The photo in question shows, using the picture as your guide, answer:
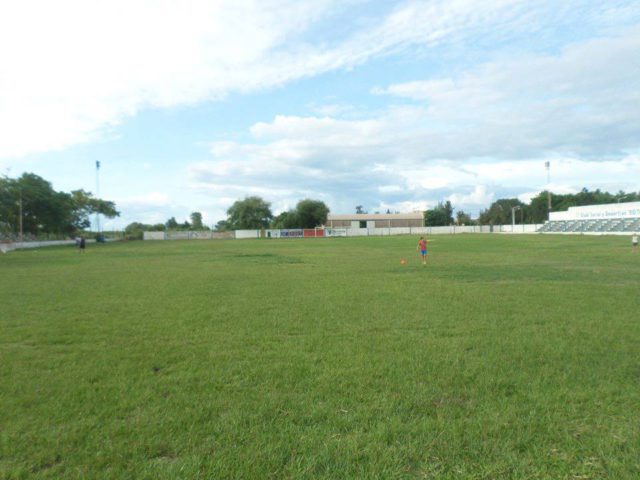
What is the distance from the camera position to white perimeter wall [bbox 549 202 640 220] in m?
65.8

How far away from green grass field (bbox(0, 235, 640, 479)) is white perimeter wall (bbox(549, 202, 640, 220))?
2662 inches

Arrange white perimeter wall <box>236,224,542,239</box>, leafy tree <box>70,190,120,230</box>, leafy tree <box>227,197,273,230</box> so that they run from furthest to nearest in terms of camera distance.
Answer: leafy tree <box>227,197,273,230</box> < white perimeter wall <box>236,224,542,239</box> < leafy tree <box>70,190,120,230</box>

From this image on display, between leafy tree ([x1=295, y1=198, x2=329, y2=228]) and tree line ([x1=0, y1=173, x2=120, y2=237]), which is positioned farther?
leafy tree ([x1=295, y1=198, x2=329, y2=228])

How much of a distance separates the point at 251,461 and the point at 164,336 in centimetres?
452

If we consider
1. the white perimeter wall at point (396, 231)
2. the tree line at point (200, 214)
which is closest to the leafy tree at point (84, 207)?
the tree line at point (200, 214)

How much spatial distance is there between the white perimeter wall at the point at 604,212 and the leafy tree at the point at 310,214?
51.4 metres

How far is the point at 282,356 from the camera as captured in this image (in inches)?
245

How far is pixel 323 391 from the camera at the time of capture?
488cm

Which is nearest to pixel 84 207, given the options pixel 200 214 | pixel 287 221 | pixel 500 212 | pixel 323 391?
pixel 287 221

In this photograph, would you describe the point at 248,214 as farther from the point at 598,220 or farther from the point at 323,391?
the point at 323,391

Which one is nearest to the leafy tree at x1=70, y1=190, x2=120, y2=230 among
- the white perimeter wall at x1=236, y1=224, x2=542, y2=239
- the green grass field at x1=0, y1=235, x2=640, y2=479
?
the white perimeter wall at x1=236, y1=224, x2=542, y2=239

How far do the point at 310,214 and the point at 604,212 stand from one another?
2418 inches

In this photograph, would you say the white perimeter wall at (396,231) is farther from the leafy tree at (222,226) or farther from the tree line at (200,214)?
the leafy tree at (222,226)

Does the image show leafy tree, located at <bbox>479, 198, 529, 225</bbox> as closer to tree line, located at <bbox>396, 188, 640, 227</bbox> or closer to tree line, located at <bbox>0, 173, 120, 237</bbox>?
tree line, located at <bbox>396, 188, 640, 227</bbox>
